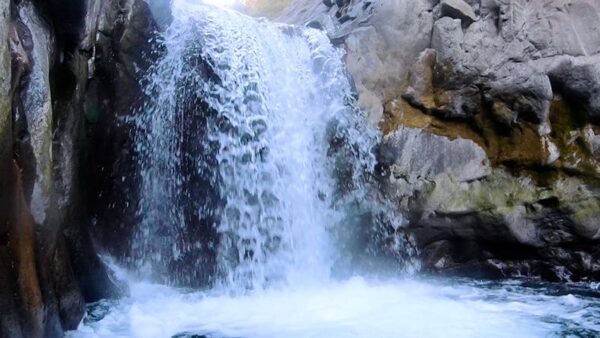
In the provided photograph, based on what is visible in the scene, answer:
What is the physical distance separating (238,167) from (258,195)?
1.66 ft

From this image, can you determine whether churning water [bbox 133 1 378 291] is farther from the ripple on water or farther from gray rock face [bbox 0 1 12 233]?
gray rock face [bbox 0 1 12 233]

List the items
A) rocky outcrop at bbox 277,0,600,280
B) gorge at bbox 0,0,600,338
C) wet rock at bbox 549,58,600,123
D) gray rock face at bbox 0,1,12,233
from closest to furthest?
1. gray rock face at bbox 0,1,12,233
2. gorge at bbox 0,0,600,338
3. rocky outcrop at bbox 277,0,600,280
4. wet rock at bbox 549,58,600,123

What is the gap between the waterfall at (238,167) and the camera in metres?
7.49

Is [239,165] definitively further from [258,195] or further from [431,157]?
[431,157]

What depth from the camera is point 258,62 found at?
334 inches

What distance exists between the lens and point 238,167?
7.65 m

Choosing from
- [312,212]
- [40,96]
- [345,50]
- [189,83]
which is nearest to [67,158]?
[40,96]

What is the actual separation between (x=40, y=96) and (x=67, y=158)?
1.44 metres

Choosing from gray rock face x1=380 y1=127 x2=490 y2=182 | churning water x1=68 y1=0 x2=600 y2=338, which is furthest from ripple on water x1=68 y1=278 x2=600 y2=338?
gray rock face x1=380 y1=127 x2=490 y2=182

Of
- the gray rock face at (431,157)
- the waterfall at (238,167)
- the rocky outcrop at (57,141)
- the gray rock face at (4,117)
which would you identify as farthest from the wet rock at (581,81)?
the gray rock face at (4,117)

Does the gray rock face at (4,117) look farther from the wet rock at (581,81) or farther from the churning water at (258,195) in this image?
the wet rock at (581,81)

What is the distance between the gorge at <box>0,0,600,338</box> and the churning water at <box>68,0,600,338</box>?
3cm

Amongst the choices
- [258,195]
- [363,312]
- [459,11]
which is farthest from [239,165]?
[459,11]

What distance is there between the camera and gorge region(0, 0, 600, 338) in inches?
270
